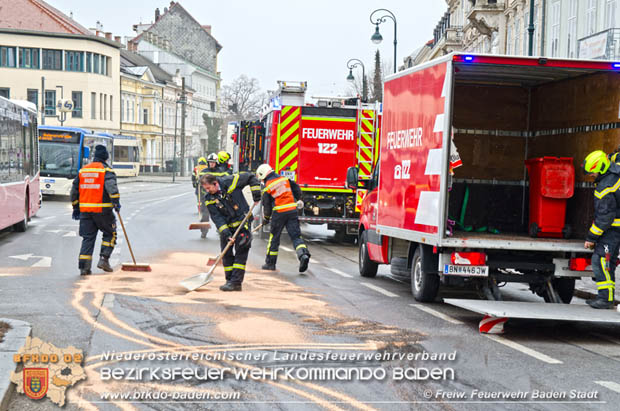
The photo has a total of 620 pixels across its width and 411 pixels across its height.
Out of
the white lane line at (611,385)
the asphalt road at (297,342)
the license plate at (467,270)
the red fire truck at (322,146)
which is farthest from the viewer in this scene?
the red fire truck at (322,146)

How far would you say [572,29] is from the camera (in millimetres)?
29781

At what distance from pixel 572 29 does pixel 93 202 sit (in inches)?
857

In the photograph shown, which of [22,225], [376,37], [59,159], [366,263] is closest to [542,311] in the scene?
[366,263]

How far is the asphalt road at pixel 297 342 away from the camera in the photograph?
596 cm

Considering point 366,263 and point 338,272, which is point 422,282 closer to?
point 366,263

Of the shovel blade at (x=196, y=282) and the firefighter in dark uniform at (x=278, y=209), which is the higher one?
the firefighter in dark uniform at (x=278, y=209)

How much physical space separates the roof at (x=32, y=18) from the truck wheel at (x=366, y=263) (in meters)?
67.4

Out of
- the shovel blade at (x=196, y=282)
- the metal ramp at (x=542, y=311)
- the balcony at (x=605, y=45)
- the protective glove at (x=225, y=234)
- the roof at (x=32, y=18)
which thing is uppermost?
the roof at (x=32, y=18)

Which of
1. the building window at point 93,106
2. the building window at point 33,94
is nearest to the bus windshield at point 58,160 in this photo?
the building window at point 33,94

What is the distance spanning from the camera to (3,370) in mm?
6074

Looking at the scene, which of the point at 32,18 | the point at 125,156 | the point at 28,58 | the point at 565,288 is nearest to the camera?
the point at 565,288

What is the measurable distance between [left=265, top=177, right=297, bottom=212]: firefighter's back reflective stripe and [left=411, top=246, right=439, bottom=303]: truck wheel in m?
3.52

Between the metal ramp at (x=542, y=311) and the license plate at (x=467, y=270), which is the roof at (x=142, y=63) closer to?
the license plate at (x=467, y=270)

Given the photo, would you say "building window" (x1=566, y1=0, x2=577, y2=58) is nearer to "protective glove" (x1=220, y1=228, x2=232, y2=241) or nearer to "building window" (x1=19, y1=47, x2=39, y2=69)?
"protective glove" (x1=220, y1=228, x2=232, y2=241)
